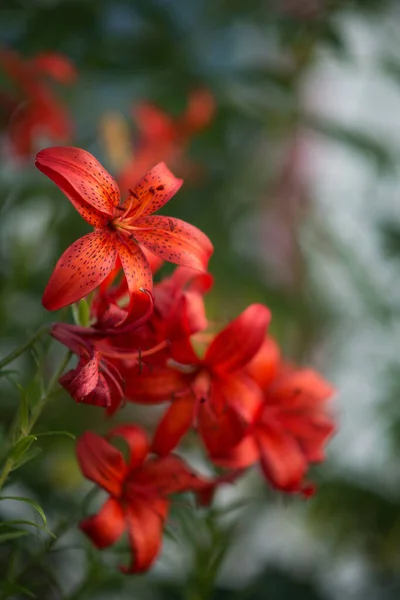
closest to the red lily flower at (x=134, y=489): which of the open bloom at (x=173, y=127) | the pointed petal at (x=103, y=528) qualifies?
the pointed petal at (x=103, y=528)

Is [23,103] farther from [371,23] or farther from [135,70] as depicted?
[371,23]

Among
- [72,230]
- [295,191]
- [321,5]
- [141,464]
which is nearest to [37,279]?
[72,230]

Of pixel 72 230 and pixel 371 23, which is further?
pixel 371 23

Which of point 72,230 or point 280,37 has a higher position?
point 280,37

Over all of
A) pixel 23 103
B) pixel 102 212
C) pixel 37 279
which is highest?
pixel 102 212

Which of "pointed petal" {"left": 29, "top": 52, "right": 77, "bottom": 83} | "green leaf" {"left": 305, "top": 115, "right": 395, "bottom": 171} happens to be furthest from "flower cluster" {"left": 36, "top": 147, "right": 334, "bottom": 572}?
"green leaf" {"left": 305, "top": 115, "right": 395, "bottom": 171}

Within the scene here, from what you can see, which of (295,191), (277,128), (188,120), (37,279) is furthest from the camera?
Result: (295,191)
